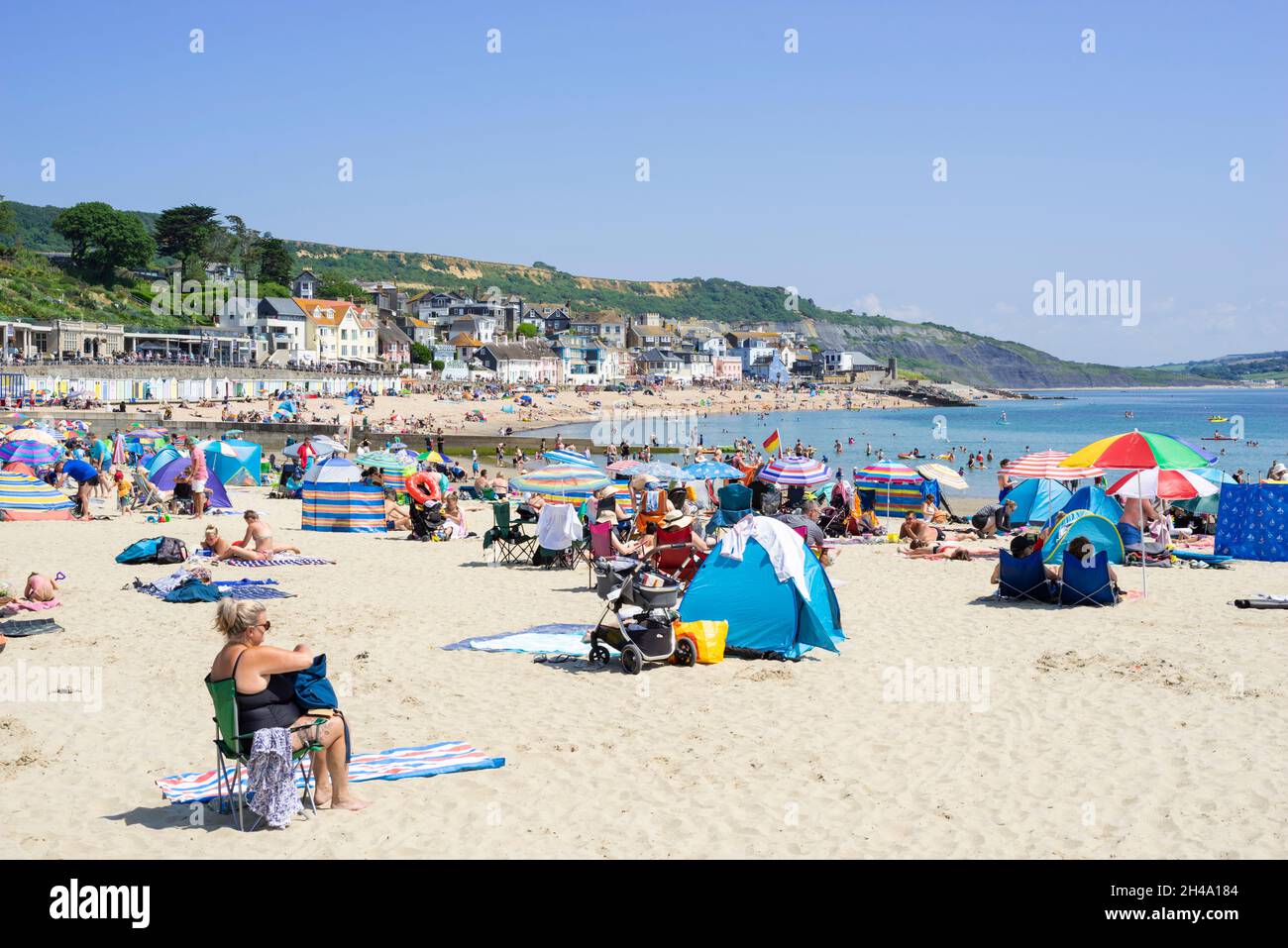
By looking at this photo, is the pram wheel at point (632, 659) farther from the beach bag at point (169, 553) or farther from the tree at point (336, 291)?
the tree at point (336, 291)

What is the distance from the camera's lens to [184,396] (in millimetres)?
60156

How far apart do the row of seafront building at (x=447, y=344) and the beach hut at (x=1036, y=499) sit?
51.7 meters

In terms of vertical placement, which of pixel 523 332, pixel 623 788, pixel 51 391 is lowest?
pixel 623 788

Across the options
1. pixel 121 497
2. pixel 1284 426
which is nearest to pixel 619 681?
pixel 121 497

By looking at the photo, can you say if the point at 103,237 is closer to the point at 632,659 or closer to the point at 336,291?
the point at 336,291

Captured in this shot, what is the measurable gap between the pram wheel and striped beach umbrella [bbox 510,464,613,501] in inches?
288

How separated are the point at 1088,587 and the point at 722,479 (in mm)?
12676

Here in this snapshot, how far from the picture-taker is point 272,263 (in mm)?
107500

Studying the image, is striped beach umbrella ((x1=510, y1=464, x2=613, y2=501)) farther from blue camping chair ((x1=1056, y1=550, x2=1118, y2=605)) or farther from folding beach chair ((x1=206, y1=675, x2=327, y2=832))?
folding beach chair ((x1=206, y1=675, x2=327, y2=832))

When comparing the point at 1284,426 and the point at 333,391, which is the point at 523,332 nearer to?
the point at 333,391

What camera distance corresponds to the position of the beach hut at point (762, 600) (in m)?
9.34

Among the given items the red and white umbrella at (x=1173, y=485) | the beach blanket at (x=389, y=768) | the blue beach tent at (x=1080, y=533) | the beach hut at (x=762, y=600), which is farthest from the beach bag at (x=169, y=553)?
the red and white umbrella at (x=1173, y=485)

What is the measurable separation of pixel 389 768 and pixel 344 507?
12.0 metres
